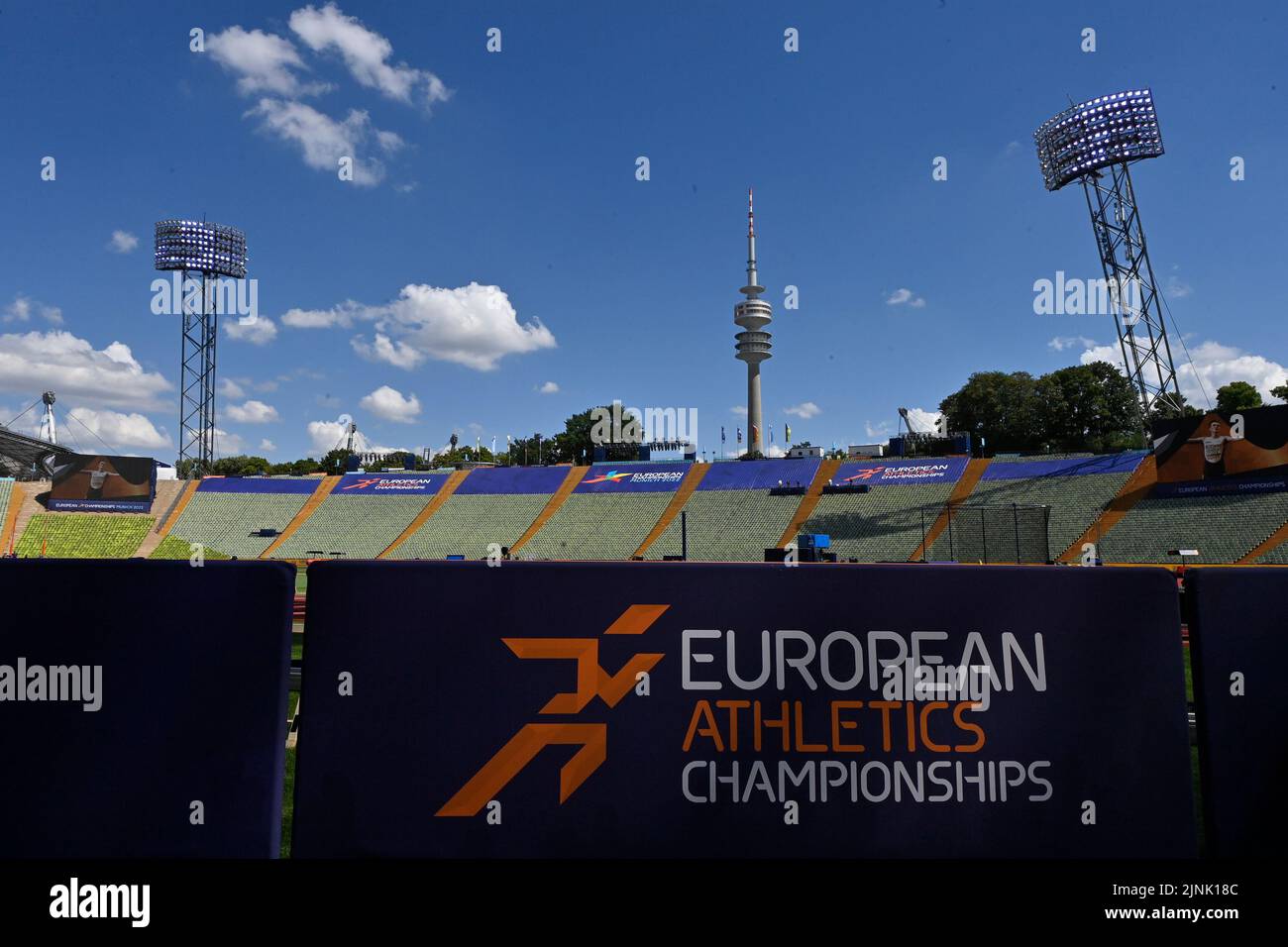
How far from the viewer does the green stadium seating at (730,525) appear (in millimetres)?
43000

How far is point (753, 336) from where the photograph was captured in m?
103

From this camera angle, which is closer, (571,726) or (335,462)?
(571,726)

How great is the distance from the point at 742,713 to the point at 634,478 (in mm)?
51912

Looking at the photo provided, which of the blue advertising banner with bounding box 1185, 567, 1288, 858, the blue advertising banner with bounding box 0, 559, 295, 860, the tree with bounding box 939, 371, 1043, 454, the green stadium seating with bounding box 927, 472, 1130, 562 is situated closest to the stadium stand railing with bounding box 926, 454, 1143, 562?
the green stadium seating with bounding box 927, 472, 1130, 562

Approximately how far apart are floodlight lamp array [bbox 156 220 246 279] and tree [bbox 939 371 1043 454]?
7708 centimetres

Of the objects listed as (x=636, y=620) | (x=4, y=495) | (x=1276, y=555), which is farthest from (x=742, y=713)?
(x=4, y=495)

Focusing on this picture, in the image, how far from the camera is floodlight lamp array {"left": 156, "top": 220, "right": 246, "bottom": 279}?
6888 cm

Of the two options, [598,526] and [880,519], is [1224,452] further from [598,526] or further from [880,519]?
[598,526]

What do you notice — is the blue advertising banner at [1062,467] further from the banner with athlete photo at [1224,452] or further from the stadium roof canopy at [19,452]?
the stadium roof canopy at [19,452]

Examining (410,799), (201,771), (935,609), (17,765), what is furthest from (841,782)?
(17,765)
